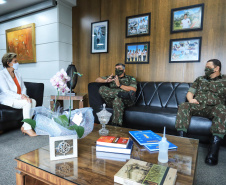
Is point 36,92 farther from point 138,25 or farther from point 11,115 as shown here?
point 138,25

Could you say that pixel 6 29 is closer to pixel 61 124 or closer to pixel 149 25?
pixel 149 25

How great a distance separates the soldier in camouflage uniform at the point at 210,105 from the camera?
1742mm

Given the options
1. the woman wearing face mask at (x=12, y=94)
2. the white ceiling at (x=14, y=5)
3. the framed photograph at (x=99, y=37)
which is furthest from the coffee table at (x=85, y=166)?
the white ceiling at (x=14, y=5)

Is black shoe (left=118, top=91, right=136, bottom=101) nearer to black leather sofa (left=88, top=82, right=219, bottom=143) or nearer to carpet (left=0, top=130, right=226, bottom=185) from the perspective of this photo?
black leather sofa (left=88, top=82, right=219, bottom=143)

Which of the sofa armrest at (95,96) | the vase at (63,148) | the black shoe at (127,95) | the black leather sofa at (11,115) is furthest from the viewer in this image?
the sofa armrest at (95,96)

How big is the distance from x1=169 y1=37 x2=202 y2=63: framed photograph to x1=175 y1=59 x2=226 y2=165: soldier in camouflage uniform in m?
0.58

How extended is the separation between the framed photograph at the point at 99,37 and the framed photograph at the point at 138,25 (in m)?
0.51

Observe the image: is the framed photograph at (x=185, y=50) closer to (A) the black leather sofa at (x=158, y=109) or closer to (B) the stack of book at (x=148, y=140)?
(A) the black leather sofa at (x=158, y=109)

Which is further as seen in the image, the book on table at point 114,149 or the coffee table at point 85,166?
the book on table at point 114,149

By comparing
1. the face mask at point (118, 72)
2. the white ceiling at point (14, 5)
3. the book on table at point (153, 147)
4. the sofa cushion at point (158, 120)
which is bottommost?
the sofa cushion at point (158, 120)

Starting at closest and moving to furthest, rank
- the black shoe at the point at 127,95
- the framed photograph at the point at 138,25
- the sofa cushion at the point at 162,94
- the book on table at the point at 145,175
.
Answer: the book on table at the point at 145,175, the black shoe at the point at 127,95, the sofa cushion at the point at 162,94, the framed photograph at the point at 138,25

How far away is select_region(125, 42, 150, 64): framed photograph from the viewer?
311 centimetres

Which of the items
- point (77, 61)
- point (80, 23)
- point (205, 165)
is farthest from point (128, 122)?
point (80, 23)

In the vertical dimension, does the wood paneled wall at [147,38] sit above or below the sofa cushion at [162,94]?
above
